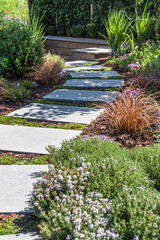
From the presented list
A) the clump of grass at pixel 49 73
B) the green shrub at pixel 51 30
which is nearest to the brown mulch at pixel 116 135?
the clump of grass at pixel 49 73

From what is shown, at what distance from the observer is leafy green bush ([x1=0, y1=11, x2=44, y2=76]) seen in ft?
20.4

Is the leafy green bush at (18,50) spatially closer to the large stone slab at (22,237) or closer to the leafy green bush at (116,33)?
the leafy green bush at (116,33)

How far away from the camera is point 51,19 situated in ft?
47.3

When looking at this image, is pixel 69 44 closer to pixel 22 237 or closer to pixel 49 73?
pixel 49 73

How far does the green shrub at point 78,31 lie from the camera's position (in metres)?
12.5

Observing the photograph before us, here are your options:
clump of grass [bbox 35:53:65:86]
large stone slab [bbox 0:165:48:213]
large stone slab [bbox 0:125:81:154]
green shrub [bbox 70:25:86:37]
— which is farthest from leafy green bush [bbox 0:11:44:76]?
green shrub [bbox 70:25:86:37]

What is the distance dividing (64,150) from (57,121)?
150 cm

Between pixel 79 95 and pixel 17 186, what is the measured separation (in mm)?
2891

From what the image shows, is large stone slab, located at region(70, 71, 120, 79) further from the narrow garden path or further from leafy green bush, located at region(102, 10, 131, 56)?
leafy green bush, located at region(102, 10, 131, 56)

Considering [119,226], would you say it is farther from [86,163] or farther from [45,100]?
[45,100]

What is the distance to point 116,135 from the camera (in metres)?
3.68

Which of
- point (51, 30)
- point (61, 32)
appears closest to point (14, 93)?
point (61, 32)

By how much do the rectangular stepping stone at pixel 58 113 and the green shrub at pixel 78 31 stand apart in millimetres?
8365

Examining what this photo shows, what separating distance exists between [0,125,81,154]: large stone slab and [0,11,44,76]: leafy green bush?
99.5 inches
